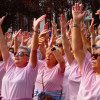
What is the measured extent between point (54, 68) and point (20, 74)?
0.93 meters

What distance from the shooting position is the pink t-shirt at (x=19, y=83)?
4363 mm

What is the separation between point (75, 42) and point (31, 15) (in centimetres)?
2193

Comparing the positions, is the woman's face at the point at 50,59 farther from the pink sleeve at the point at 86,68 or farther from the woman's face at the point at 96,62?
the woman's face at the point at 96,62

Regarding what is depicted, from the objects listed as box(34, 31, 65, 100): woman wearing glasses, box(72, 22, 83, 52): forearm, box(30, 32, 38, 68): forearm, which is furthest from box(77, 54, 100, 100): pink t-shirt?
box(34, 31, 65, 100): woman wearing glasses

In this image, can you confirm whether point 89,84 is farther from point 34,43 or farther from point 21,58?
point 21,58

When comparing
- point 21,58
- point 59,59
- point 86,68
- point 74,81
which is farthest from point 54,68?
point 86,68

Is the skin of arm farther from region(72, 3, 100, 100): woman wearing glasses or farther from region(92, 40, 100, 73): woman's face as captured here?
region(92, 40, 100, 73): woman's face

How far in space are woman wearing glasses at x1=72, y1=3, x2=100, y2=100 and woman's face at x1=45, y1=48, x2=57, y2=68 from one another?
1.74 meters

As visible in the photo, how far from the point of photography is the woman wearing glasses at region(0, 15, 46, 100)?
4.37m

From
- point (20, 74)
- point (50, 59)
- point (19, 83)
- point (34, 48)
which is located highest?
point (34, 48)

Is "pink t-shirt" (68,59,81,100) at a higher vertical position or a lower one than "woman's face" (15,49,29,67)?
lower

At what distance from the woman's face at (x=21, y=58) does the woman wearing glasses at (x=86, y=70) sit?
142cm

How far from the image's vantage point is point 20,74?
178 inches

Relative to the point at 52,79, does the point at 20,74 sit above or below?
above
